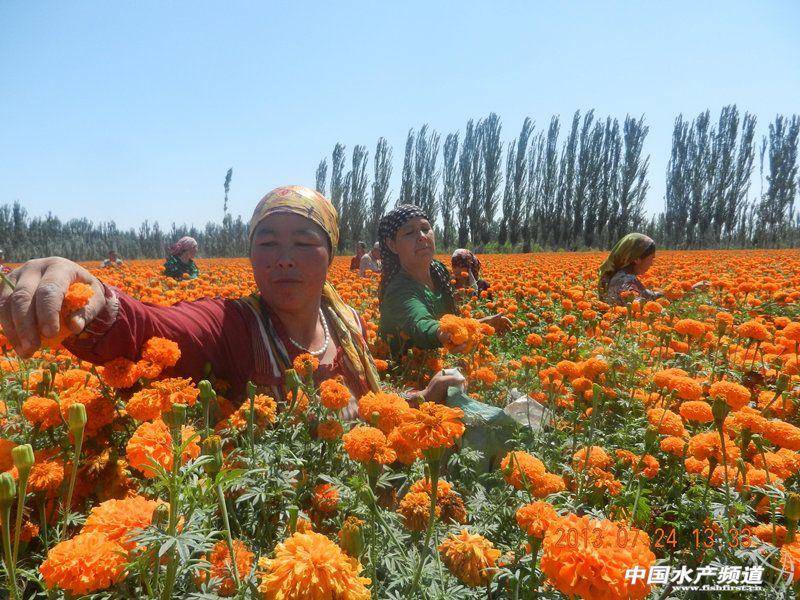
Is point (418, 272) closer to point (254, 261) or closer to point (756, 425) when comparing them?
point (254, 261)

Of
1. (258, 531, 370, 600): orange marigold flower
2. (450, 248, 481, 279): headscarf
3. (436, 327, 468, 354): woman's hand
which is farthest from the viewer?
(450, 248, 481, 279): headscarf

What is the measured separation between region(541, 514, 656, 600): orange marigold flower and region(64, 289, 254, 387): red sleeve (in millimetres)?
1136

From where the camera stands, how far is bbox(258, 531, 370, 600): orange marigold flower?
65 centimetres

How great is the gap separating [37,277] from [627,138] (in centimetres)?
3916

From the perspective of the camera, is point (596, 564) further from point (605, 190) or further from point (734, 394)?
point (605, 190)

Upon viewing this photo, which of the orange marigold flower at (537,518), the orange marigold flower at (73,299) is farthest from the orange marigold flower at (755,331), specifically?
the orange marigold flower at (73,299)

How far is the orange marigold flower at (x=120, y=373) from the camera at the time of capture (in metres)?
1.11

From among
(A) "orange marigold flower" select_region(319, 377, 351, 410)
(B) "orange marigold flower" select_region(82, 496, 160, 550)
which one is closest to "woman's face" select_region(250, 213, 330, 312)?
(A) "orange marigold flower" select_region(319, 377, 351, 410)

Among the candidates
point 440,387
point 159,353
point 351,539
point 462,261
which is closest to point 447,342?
point 440,387

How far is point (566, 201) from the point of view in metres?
34.3

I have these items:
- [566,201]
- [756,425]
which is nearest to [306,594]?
[756,425]

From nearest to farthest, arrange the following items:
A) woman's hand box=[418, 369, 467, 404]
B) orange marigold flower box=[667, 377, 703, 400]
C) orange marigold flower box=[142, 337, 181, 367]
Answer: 1. orange marigold flower box=[142, 337, 181, 367]
2. orange marigold flower box=[667, 377, 703, 400]
3. woman's hand box=[418, 369, 467, 404]

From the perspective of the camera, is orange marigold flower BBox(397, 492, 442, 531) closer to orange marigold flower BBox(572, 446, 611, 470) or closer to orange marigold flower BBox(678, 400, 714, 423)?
orange marigold flower BBox(572, 446, 611, 470)

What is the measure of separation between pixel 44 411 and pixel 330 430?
653mm
